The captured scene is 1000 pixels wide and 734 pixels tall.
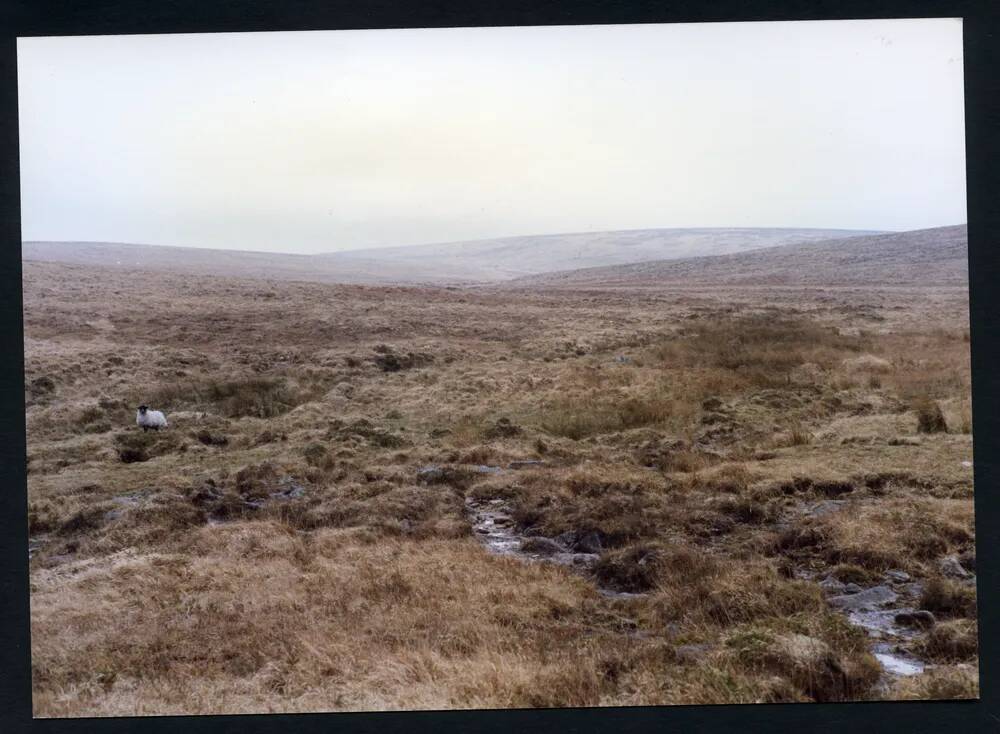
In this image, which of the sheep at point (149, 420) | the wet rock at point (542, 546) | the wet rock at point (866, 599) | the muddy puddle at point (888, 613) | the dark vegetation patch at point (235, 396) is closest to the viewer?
the muddy puddle at point (888, 613)

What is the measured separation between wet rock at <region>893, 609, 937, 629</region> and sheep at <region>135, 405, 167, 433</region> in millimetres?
10898

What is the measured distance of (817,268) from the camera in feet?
61.5

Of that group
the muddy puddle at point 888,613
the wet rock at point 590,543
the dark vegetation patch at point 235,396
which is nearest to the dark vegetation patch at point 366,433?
the dark vegetation patch at point 235,396

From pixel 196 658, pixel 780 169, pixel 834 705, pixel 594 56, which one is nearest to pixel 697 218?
pixel 780 169

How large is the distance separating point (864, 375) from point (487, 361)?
6.56 m

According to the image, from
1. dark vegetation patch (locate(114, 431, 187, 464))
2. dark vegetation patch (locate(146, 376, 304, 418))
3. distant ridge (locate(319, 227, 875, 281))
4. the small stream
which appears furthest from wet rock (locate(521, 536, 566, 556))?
dark vegetation patch (locate(114, 431, 187, 464))

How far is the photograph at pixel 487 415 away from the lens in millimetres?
8383

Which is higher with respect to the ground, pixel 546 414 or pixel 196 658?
pixel 546 414

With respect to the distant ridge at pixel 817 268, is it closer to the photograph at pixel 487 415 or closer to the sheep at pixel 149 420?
the photograph at pixel 487 415

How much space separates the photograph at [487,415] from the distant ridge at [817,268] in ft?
0.82

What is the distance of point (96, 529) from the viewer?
10.3 metres

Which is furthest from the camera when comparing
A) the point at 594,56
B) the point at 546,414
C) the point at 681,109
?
the point at 546,414

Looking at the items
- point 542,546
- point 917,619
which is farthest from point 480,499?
point 917,619

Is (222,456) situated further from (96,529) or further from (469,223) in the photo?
(469,223)
